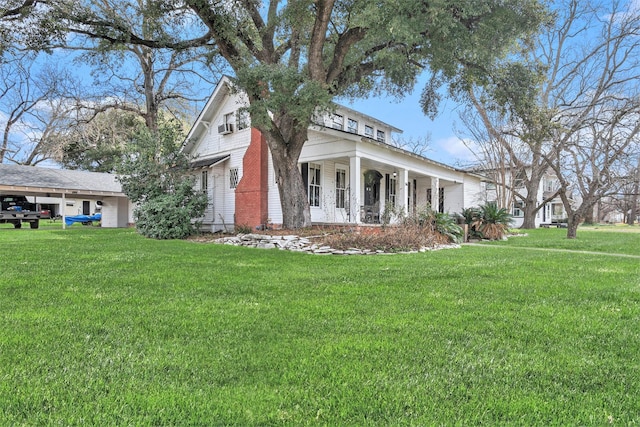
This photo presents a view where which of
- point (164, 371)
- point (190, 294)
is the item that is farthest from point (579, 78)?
point (164, 371)

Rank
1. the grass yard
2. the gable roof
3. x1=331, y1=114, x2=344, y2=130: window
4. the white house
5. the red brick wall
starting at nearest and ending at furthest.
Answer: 1. the grass yard
2. the white house
3. the red brick wall
4. the gable roof
5. x1=331, y1=114, x2=344, y2=130: window

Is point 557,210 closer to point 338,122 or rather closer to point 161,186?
point 338,122

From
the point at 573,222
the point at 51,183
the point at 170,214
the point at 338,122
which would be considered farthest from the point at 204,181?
the point at 573,222

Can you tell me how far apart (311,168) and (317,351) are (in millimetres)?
12869

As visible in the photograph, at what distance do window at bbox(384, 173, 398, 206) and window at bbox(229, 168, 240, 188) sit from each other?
7085mm

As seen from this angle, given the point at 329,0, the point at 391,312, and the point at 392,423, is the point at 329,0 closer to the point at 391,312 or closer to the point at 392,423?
the point at 391,312

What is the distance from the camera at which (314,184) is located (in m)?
15.3

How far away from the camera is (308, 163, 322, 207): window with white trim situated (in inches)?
596

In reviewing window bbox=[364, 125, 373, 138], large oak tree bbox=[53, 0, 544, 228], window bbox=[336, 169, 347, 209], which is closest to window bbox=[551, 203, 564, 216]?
window bbox=[364, 125, 373, 138]

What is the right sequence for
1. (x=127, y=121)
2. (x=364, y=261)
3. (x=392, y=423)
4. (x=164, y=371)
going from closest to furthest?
(x=392, y=423) → (x=164, y=371) → (x=364, y=261) → (x=127, y=121)

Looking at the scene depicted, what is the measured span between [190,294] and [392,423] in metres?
3.13

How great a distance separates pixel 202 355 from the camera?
8.30ft

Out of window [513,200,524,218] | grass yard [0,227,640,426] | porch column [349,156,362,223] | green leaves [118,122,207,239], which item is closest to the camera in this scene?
grass yard [0,227,640,426]

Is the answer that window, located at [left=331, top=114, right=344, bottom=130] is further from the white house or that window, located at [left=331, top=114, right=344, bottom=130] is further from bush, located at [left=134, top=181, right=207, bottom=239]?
bush, located at [left=134, top=181, right=207, bottom=239]
